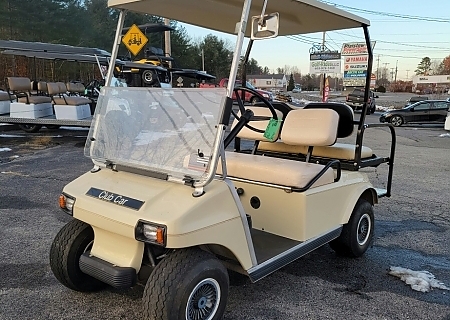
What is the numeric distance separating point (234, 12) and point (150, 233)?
1948mm

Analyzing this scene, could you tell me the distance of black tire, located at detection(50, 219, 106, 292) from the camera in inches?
101

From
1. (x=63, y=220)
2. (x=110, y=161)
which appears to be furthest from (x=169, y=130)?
(x=63, y=220)

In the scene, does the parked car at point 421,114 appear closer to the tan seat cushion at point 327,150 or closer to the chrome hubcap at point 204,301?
the tan seat cushion at point 327,150

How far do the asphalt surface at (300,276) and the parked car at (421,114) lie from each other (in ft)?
40.3

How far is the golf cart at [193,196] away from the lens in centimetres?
211

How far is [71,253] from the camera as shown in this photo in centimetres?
255

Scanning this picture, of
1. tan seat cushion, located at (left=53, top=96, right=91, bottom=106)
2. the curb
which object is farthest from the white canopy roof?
the curb

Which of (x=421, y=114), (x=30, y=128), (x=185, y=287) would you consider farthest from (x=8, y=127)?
(x=421, y=114)

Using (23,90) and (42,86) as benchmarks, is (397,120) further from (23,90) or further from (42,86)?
(23,90)

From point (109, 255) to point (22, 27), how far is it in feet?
72.5

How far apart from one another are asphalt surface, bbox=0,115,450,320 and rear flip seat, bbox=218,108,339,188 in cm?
75

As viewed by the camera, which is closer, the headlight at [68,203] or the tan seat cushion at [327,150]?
the headlight at [68,203]

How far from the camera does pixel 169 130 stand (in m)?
2.49

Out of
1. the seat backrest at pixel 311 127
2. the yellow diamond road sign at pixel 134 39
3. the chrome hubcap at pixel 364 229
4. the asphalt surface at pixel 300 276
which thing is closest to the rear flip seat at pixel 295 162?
the seat backrest at pixel 311 127
